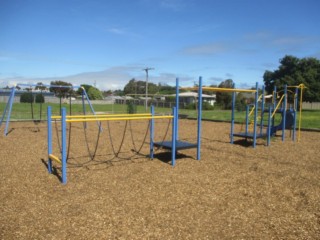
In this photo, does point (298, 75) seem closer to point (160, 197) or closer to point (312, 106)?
point (312, 106)

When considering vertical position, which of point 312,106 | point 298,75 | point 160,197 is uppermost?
point 298,75

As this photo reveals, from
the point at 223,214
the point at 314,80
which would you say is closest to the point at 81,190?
the point at 223,214

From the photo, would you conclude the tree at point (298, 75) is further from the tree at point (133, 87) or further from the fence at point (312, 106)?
the tree at point (133, 87)

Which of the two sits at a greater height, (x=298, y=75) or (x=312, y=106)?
(x=298, y=75)

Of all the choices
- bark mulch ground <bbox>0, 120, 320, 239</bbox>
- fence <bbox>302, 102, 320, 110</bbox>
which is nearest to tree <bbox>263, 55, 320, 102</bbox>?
fence <bbox>302, 102, 320, 110</bbox>

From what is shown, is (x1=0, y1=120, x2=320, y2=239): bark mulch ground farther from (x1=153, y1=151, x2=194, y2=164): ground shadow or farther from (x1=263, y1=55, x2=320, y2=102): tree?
(x1=263, y1=55, x2=320, y2=102): tree

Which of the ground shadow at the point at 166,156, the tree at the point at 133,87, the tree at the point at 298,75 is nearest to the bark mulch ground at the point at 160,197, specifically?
the ground shadow at the point at 166,156

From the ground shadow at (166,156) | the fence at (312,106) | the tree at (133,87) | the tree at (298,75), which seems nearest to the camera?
the ground shadow at (166,156)

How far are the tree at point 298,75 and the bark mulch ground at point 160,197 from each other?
38.7 meters

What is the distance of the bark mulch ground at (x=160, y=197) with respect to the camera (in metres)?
3.50

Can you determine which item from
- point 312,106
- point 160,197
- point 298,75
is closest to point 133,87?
point 312,106

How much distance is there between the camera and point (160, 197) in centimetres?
458

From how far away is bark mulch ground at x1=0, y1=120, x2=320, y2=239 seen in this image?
3504 millimetres

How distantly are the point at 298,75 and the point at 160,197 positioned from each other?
4455 cm
